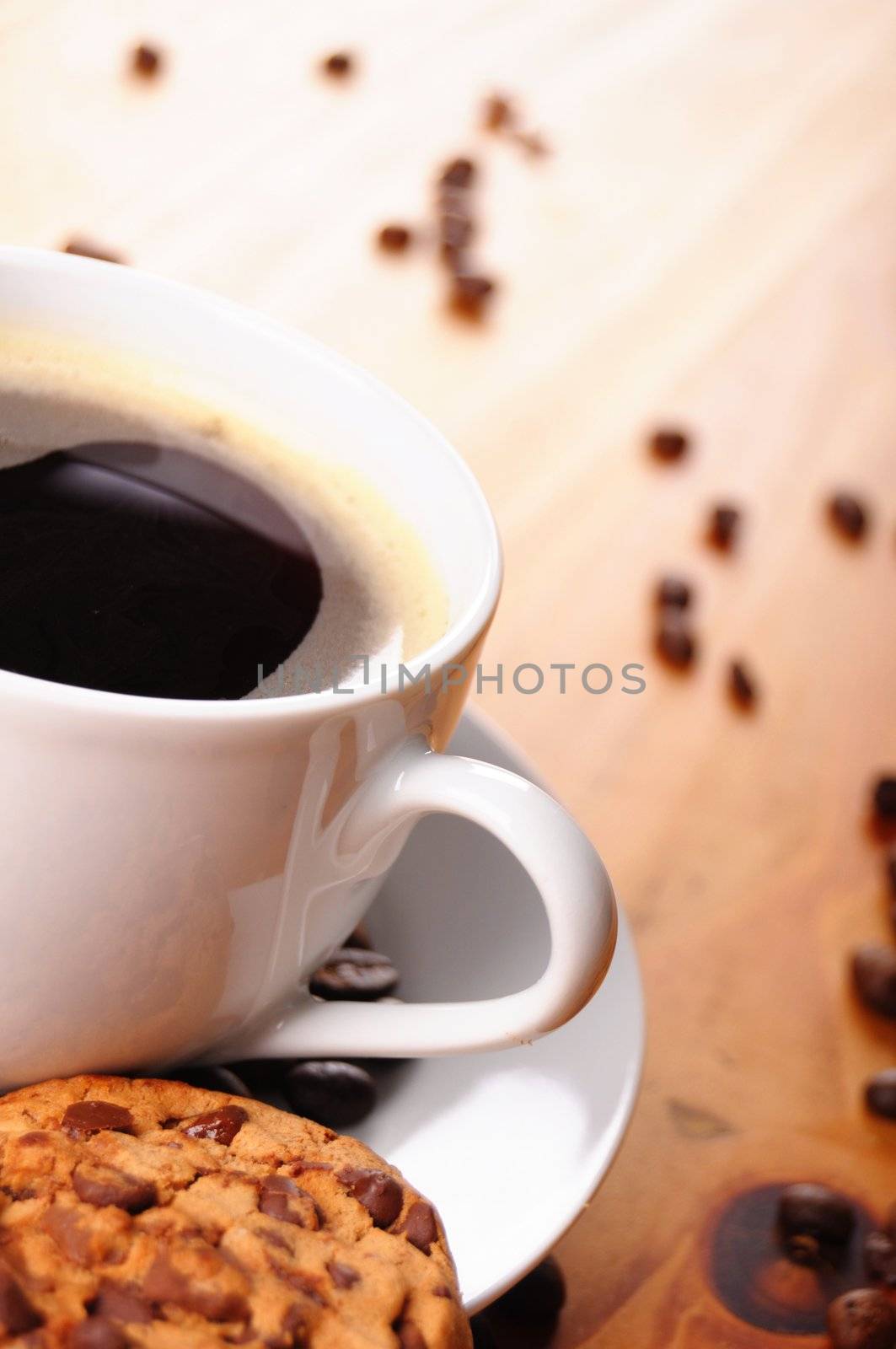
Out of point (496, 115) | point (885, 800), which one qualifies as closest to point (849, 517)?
point (885, 800)

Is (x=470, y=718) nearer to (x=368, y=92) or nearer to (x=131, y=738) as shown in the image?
(x=131, y=738)

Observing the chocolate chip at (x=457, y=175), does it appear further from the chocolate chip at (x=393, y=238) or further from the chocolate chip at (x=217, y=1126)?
the chocolate chip at (x=217, y=1126)

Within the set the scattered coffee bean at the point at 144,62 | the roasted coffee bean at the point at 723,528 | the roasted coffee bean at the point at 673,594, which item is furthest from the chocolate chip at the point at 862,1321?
Result: the scattered coffee bean at the point at 144,62

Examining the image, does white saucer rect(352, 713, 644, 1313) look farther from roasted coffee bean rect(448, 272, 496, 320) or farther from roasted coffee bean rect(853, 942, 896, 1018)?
roasted coffee bean rect(448, 272, 496, 320)

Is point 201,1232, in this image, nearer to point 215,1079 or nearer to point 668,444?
point 215,1079

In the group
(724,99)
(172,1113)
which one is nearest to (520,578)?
(172,1113)

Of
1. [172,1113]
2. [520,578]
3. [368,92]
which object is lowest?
[520,578]
